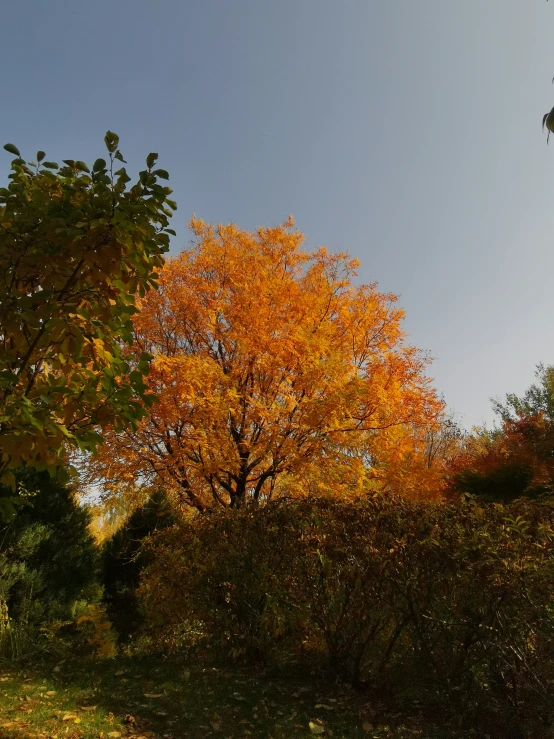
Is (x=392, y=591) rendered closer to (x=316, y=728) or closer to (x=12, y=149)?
(x=316, y=728)

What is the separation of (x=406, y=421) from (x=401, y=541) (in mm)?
4738

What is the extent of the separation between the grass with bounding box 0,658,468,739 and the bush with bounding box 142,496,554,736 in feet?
1.28

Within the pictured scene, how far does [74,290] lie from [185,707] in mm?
4075

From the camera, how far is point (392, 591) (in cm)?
404

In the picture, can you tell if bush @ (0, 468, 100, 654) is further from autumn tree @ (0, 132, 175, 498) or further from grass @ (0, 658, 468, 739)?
autumn tree @ (0, 132, 175, 498)

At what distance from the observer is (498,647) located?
3.53 metres

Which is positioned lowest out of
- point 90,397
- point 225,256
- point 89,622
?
point 89,622

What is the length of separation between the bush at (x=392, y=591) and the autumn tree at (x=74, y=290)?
10.1 ft

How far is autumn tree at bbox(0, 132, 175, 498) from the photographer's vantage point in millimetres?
1894

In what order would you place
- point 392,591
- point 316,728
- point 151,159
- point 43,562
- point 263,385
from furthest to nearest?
point 263,385
point 43,562
point 392,591
point 316,728
point 151,159

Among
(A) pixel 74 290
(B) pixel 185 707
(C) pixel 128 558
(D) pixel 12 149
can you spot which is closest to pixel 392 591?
(B) pixel 185 707

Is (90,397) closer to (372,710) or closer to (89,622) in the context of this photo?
(372,710)

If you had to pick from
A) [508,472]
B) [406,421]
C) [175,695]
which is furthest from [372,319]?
[175,695]

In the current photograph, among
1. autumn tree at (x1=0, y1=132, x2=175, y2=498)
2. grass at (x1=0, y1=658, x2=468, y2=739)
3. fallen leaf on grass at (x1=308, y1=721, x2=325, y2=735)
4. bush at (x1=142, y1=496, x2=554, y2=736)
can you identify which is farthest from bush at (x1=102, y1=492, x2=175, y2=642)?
autumn tree at (x1=0, y1=132, x2=175, y2=498)
